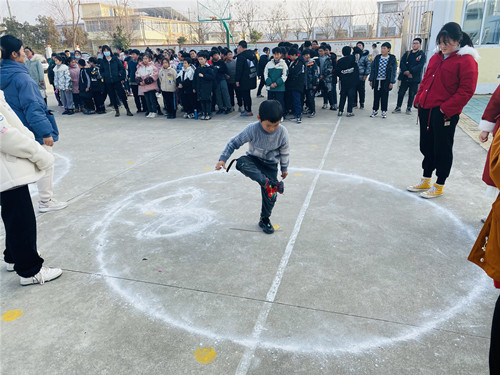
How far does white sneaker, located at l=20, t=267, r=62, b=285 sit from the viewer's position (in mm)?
2957

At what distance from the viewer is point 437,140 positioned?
4.29 meters

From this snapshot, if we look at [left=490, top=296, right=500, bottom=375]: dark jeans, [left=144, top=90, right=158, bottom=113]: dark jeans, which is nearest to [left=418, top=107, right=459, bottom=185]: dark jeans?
[left=490, top=296, right=500, bottom=375]: dark jeans

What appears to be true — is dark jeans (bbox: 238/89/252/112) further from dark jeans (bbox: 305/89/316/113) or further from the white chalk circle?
the white chalk circle

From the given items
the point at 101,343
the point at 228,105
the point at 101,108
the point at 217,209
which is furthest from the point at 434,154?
the point at 101,108

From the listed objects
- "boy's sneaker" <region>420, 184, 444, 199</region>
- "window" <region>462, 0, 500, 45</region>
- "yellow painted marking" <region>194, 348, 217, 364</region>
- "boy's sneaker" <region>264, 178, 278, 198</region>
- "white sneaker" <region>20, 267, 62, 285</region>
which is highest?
"window" <region>462, 0, 500, 45</region>

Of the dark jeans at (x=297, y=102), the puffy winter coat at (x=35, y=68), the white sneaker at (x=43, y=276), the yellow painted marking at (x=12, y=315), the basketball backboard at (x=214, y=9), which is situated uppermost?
the basketball backboard at (x=214, y=9)

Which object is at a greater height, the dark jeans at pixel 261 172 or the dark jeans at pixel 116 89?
the dark jeans at pixel 116 89

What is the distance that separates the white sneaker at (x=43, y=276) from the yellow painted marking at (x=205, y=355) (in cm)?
154

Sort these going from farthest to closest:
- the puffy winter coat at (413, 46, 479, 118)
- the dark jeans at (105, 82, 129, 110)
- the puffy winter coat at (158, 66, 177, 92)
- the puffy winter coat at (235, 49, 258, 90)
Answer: the dark jeans at (105, 82, 129, 110) < the puffy winter coat at (158, 66, 177, 92) < the puffy winter coat at (235, 49, 258, 90) < the puffy winter coat at (413, 46, 479, 118)

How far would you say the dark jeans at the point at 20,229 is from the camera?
2674 millimetres

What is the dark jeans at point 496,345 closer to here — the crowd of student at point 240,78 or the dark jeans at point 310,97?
the crowd of student at point 240,78

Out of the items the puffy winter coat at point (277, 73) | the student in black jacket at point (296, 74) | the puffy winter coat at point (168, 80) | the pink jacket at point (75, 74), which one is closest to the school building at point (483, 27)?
the student in black jacket at point (296, 74)

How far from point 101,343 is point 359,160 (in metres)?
4.78

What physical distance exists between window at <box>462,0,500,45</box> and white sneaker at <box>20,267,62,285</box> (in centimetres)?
1335
